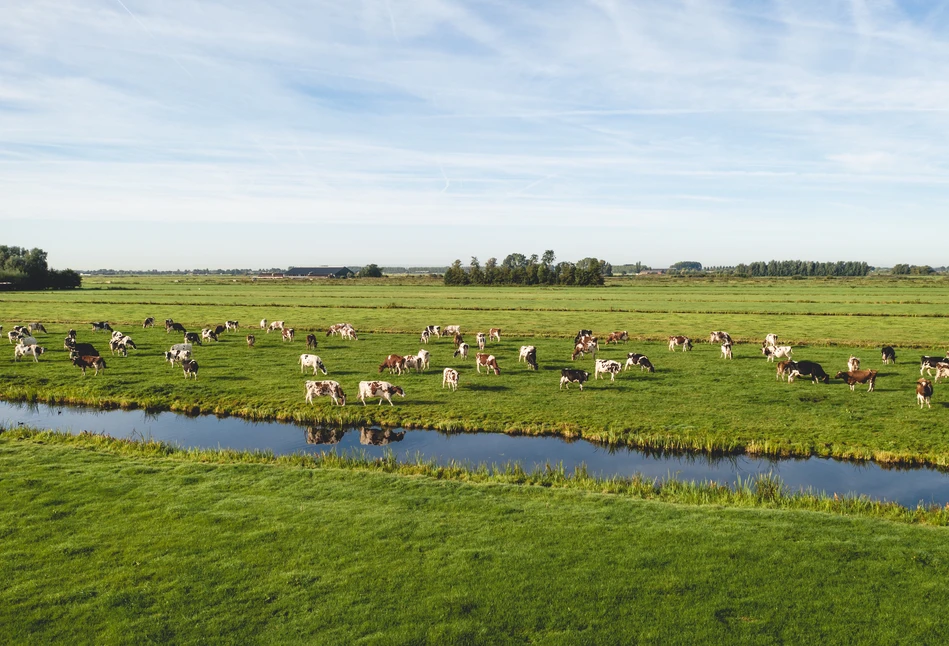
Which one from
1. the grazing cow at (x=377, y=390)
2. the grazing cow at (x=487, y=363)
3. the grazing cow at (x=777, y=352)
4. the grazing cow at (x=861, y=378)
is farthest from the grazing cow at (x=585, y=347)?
the grazing cow at (x=377, y=390)

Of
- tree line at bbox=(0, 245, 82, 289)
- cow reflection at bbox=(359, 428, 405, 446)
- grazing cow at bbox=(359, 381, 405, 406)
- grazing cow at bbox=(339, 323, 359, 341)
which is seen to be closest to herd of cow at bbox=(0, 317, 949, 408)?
grazing cow at bbox=(359, 381, 405, 406)

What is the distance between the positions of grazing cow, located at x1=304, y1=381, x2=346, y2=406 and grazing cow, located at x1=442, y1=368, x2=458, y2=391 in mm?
5826

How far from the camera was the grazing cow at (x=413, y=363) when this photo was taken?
1377 inches

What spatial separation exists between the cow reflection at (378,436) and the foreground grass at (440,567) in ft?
21.5

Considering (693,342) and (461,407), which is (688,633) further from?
(693,342)

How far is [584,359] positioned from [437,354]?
1087 centimetres

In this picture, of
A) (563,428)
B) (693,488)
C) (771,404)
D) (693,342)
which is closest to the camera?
(693,488)

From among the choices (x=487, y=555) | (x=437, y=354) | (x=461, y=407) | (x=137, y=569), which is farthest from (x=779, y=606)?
(x=437, y=354)

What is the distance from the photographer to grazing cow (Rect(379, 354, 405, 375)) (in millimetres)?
34281

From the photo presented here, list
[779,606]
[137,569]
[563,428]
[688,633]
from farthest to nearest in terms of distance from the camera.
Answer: [563,428] → [137,569] → [779,606] → [688,633]

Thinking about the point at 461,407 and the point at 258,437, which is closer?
the point at 258,437

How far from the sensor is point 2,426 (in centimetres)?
2427

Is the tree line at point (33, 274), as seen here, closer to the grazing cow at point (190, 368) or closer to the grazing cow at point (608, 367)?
the grazing cow at point (190, 368)

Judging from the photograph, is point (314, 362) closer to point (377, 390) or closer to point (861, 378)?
point (377, 390)
